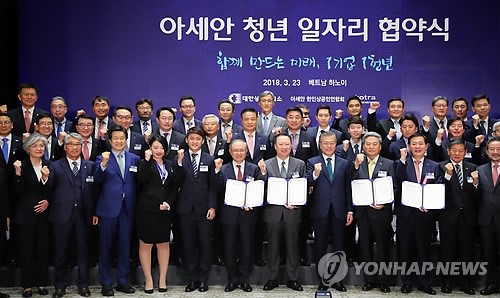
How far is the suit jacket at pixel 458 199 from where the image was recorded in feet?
20.9

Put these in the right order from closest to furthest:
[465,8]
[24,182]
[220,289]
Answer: [24,182]
[220,289]
[465,8]

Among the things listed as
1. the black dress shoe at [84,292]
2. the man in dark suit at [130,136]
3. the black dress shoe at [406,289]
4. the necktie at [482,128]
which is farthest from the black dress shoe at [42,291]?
the necktie at [482,128]

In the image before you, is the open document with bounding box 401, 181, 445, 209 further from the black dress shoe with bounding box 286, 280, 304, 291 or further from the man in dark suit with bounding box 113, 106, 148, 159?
the man in dark suit with bounding box 113, 106, 148, 159

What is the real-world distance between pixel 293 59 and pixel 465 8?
2259 mm

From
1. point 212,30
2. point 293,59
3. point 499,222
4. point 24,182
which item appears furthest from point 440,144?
point 24,182

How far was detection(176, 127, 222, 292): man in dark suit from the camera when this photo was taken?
6.45 m

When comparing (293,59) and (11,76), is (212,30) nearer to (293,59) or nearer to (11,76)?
(293,59)

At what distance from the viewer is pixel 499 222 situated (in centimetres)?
634

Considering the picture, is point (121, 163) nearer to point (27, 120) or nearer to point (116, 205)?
point (116, 205)

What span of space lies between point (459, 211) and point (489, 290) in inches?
32.1

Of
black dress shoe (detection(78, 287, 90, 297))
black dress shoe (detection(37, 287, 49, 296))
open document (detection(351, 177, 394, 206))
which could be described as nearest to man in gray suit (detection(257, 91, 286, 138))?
open document (detection(351, 177, 394, 206))

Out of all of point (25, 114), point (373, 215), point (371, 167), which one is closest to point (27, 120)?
point (25, 114)

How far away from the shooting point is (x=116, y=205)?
634cm

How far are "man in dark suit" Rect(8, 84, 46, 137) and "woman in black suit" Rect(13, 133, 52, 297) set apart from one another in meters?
1.01
